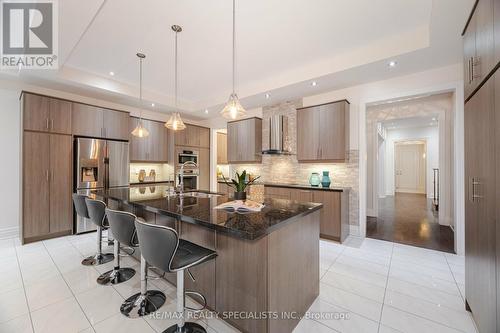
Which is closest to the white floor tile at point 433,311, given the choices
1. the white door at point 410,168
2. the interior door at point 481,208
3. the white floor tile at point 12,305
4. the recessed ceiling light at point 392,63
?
the interior door at point 481,208

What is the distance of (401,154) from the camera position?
10.2 m

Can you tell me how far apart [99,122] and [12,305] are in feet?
10.9

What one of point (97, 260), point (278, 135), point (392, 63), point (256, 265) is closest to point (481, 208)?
point (256, 265)

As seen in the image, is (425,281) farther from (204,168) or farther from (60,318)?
(204,168)

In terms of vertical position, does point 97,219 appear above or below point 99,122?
below

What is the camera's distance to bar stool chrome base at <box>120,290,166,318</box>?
1847 millimetres

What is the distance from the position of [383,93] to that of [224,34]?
2960 millimetres

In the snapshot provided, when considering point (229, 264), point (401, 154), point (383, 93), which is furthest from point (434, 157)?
point (229, 264)

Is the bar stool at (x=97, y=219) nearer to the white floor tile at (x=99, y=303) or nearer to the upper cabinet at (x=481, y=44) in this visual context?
the white floor tile at (x=99, y=303)

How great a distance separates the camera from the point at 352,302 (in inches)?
80.0

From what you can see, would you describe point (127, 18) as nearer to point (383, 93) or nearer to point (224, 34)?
point (224, 34)

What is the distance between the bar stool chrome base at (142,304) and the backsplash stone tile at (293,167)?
3515 millimetres

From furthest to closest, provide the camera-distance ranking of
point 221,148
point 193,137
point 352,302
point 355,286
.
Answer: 1. point 221,148
2. point 193,137
3. point 355,286
4. point 352,302

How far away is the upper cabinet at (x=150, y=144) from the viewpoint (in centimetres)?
505
